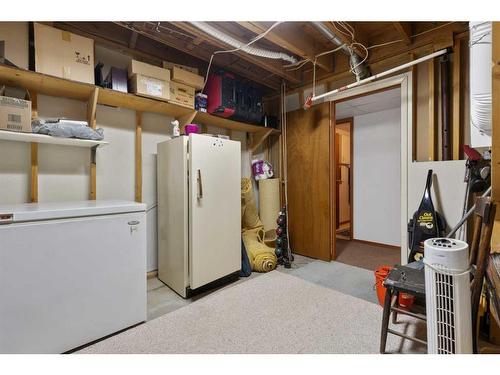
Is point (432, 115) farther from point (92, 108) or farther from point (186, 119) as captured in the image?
point (92, 108)

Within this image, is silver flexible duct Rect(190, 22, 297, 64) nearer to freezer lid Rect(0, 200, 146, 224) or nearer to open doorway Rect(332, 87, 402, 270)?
freezer lid Rect(0, 200, 146, 224)

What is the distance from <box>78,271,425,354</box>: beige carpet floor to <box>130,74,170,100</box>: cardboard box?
198 cm

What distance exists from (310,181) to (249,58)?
174 centimetres

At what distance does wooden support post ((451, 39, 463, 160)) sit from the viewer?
2172mm

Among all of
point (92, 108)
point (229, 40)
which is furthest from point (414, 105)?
point (92, 108)

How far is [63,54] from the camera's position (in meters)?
1.93

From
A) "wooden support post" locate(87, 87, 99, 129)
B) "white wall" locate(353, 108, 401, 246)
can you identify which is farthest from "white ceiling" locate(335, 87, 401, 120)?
"wooden support post" locate(87, 87, 99, 129)

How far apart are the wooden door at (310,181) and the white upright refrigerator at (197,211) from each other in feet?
3.87

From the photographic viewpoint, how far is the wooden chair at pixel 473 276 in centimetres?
120

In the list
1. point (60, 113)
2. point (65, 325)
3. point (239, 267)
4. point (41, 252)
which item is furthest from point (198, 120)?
point (65, 325)

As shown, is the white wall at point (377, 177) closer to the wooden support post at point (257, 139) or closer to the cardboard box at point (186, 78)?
the wooden support post at point (257, 139)

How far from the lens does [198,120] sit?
304cm

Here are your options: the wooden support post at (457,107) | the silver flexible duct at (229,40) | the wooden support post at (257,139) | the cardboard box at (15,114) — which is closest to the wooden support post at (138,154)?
the cardboard box at (15,114)
